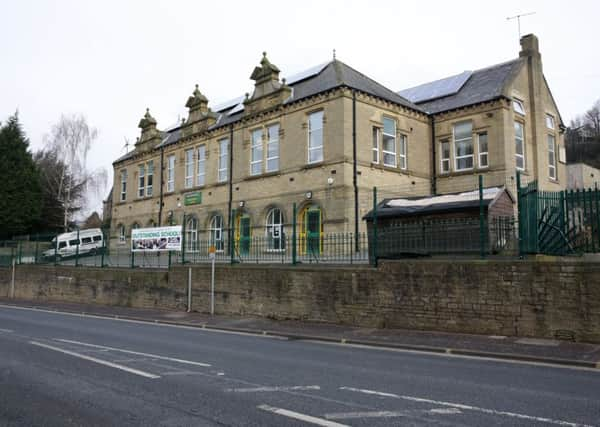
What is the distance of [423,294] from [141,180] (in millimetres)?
31098

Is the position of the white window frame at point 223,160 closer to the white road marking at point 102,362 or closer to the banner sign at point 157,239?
the banner sign at point 157,239

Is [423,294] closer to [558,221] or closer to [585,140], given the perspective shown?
[558,221]

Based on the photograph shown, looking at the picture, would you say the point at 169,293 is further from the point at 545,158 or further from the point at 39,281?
the point at 545,158

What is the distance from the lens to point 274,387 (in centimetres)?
657

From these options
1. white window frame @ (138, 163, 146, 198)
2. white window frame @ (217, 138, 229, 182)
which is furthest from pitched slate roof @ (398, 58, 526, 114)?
white window frame @ (138, 163, 146, 198)

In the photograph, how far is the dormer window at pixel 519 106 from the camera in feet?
88.9

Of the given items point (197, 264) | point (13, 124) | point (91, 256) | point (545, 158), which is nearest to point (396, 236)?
point (197, 264)

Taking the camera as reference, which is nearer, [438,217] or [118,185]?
[438,217]

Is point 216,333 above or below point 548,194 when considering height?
below

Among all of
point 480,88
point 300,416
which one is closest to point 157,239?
point 300,416

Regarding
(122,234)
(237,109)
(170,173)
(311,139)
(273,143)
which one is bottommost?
(122,234)

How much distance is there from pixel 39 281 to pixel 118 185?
53.9ft

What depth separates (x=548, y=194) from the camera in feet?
39.7

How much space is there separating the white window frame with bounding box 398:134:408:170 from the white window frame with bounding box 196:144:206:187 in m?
13.0
